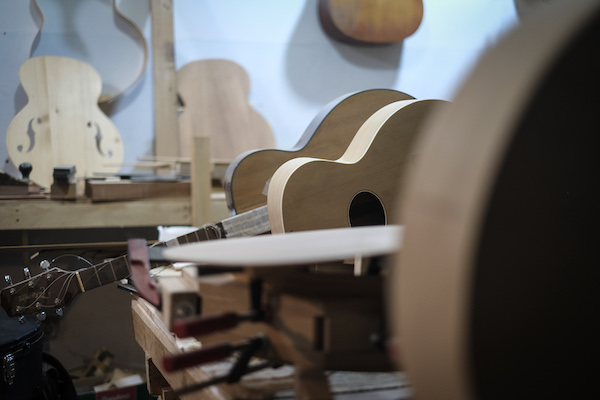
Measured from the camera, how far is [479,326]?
11.7 inches

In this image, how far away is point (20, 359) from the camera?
1.16 m

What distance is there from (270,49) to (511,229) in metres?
1.96

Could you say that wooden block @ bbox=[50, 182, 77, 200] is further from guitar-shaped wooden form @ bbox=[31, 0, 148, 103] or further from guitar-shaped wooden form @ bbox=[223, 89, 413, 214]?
guitar-shaped wooden form @ bbox=[223, 89, 413, 214]

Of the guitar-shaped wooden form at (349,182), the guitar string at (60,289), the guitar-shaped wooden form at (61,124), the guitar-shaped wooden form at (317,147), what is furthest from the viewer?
the guitar-shaped wooden form at (61,124)

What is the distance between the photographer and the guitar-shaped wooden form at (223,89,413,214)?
0.90 metres

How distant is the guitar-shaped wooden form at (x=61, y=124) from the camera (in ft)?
5.42

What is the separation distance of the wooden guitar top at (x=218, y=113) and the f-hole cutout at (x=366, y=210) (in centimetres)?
122

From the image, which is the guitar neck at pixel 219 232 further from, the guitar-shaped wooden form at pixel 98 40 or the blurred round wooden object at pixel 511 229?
the guitar-shaped wooden form at pixel 98 40

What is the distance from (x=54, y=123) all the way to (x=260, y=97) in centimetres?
81

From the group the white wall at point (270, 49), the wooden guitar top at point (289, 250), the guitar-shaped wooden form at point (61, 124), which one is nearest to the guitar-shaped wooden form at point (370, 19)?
the white wall at point (270, 49)

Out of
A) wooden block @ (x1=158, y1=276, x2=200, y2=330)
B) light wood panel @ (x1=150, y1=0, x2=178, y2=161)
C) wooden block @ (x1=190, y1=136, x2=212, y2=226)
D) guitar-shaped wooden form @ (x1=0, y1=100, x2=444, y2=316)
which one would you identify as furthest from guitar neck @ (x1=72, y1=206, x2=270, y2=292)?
light wood panel @ (x1=150, y1=0, x2=178, y2=161)

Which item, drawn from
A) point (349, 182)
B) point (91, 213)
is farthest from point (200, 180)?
point (349, 182)

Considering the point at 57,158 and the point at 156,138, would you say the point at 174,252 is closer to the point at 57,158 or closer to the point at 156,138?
the point at 57,158

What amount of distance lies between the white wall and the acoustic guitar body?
4.34ft
